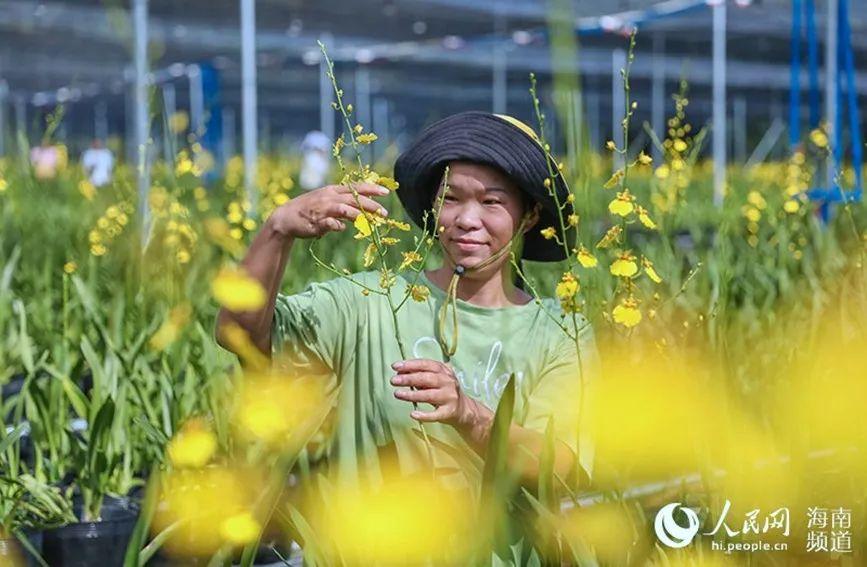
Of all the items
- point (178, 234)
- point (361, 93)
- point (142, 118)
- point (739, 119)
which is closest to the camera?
point (178, 234)

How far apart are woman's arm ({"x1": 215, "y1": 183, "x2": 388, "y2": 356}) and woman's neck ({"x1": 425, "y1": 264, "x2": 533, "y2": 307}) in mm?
178

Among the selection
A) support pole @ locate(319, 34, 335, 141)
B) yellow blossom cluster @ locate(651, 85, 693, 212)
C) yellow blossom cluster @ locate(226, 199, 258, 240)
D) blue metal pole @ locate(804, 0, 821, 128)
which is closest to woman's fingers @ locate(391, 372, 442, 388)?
yellow blossom cluster @ locate(651, 85, 693, 212)

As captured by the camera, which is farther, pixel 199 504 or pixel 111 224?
pixel 111 224

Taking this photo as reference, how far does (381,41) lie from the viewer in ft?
38.6

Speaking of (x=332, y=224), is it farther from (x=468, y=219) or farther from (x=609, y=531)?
(x=609, y=531)

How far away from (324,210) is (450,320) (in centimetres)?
24

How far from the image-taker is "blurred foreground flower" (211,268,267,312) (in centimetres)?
110

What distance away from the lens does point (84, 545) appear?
58.7 inches

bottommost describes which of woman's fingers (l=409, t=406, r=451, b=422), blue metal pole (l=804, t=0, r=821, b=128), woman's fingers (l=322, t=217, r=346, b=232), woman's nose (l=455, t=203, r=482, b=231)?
woman's fingers (l=409, t=406, r=451, b=422)

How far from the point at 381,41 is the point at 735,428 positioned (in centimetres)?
1089

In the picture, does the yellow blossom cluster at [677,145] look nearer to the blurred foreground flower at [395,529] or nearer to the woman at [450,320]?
the woman at [450,320]

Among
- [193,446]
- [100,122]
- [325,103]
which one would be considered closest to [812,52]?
[193,446]

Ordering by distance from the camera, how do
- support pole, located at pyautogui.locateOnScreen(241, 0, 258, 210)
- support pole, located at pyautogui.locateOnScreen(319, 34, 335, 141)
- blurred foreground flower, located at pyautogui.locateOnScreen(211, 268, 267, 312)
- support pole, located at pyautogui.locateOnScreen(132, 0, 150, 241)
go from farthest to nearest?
support pole, located at pyautogui.locateOnScreen(319, 34, 335, 141)
support pole, located at pyautogui.locateOnScreen(241, 0, 258, 210)
support pole, located at pyautogui.locateOnScreen(132, 0, 150, 241)
blurred foreground flower, located at pyautogui.locateOnScreen(211, 268, 267, 312)

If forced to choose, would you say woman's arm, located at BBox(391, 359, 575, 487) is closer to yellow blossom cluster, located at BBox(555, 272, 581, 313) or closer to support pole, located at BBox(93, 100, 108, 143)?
yellow blossom cluster, located at BBox(555, 272, 581, 313)
